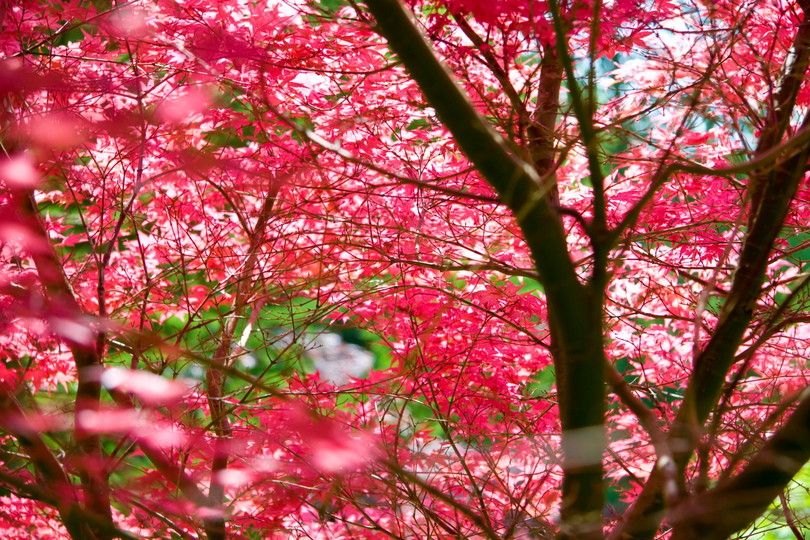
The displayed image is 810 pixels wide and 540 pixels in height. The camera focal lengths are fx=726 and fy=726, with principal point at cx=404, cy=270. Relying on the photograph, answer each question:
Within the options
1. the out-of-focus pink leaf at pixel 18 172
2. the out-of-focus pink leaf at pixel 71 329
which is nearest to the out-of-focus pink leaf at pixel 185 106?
the out-of-focus pink leaf at pixel 18 172

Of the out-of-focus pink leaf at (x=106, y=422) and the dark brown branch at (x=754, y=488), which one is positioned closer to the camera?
the dark brown branch at (x=754, y=488)

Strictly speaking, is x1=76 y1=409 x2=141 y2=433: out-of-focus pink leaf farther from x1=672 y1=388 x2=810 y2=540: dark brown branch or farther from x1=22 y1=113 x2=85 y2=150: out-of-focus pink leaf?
x1=672 y1=388 x2=810 y2=540: dark brown branch

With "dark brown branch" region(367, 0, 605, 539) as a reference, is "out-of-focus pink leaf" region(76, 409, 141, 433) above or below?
above

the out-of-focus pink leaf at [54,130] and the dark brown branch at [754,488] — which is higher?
the out-of-focus pink leaf at [54,130]

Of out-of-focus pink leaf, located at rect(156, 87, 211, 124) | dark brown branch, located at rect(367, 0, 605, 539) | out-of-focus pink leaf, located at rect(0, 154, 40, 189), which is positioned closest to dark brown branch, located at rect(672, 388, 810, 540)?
dark brown branch, located at rect(367, 0, 605, 539)

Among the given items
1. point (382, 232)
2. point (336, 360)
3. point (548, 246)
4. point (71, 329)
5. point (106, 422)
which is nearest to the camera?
point (548, 246)

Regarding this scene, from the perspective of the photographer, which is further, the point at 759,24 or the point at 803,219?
the point at 803,219

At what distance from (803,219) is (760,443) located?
1009 mm

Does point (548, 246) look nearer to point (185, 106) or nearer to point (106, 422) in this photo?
point (106, 422)

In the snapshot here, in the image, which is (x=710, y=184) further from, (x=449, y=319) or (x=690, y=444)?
(x=690, y=444)

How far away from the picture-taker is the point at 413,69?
49.0 inches

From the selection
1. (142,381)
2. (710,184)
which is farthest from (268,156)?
(710,184)

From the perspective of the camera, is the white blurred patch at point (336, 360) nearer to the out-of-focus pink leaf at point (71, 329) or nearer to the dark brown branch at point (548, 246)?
the out-of-focus pink leaf at point (71, 329)

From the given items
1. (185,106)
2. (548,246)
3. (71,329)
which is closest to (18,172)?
(71,329)
